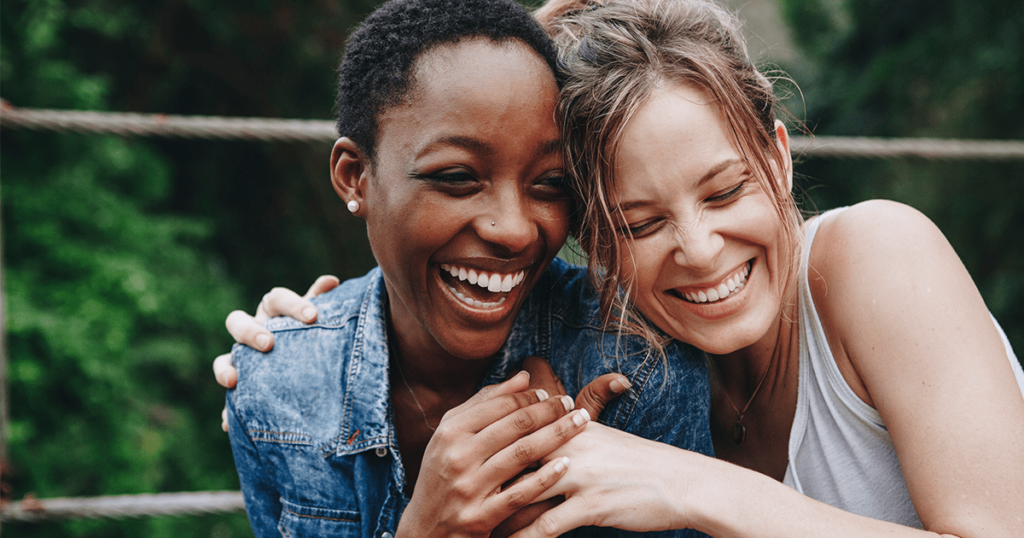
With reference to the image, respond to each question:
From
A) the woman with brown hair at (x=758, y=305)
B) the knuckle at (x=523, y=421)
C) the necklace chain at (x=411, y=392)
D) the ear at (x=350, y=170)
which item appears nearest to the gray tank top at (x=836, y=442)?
the woman with brown hair at (x=758, y=305)

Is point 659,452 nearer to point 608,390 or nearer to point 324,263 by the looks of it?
point 608,390

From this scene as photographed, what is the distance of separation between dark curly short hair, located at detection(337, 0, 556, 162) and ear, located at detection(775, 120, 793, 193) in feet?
1.76

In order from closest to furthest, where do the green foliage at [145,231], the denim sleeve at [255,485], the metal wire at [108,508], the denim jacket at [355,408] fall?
1. the denim jacket at [355,408]
2. the denim sleeve at [255,485]
3. the metal wire at [108,508]
4. the green foliage at [145,231]

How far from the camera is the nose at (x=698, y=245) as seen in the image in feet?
4.76

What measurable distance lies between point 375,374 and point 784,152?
1081mm

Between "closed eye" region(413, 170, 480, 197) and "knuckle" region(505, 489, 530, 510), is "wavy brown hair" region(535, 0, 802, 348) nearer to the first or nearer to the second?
"closed eye" region(413, 170, 480, 197)

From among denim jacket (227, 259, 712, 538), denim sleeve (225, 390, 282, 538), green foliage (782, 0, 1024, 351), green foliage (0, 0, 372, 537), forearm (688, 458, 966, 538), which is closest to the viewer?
forearm (688, 458, 966, 538)

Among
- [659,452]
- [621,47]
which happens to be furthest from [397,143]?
[659,452]

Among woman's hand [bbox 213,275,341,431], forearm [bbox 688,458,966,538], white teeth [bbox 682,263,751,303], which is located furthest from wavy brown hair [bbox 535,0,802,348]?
woman's hand [bbox 213,275,341,431]

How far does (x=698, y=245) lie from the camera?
4.76ft

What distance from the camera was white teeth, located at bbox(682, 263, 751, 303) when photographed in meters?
1.55

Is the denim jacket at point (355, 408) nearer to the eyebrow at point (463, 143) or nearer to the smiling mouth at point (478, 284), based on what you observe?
the smiling mouth at point (478, 284)

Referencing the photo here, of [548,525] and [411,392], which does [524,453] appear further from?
[411,392]

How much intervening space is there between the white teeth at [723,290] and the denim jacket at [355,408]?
15cm
